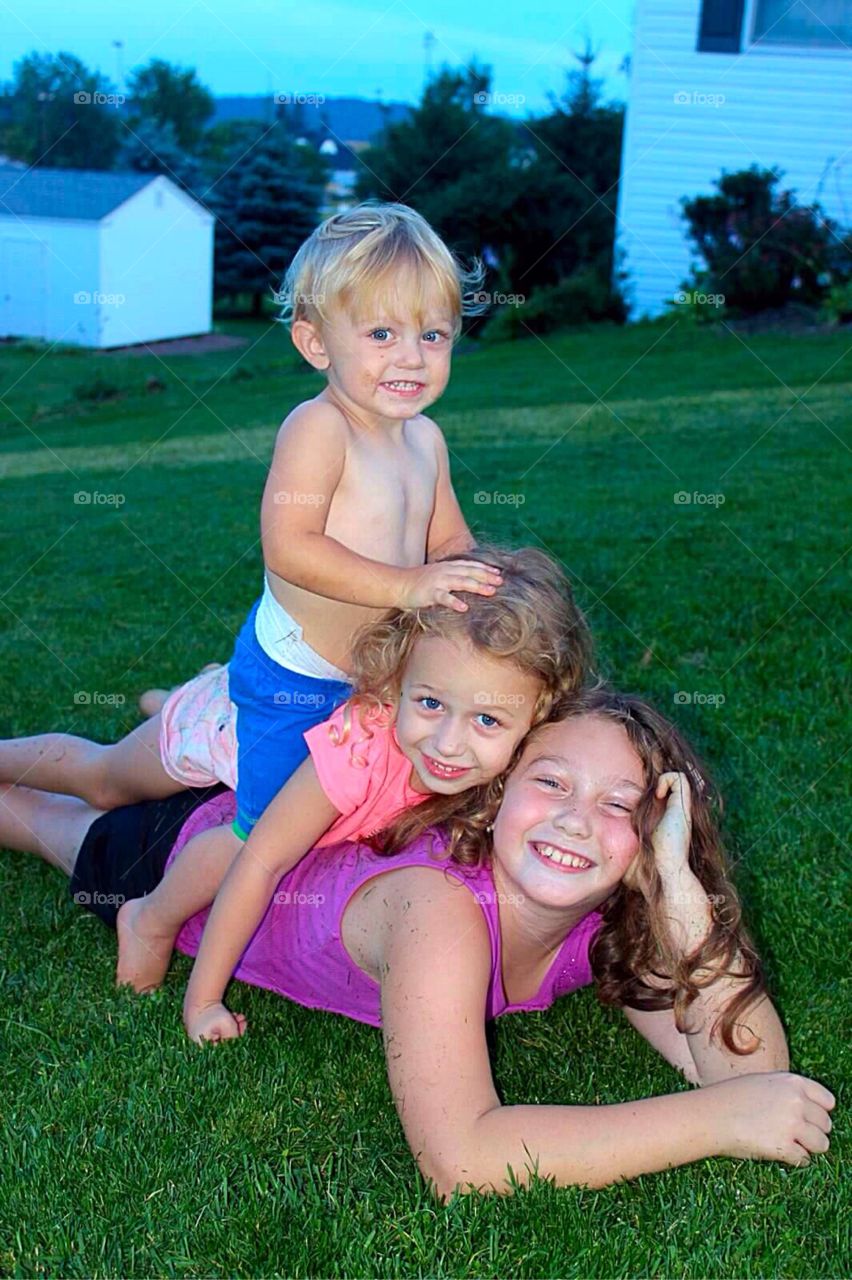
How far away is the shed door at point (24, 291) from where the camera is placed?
2595 cm

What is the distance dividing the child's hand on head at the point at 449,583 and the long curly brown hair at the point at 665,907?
27 centimetres

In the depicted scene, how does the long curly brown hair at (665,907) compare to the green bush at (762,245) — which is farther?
the green bush at (762,245)

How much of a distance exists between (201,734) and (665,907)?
1233mm

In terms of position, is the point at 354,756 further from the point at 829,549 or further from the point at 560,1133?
Result: the point at 829,549

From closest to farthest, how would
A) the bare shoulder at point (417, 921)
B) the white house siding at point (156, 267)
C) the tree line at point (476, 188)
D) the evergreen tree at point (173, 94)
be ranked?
the bare shoulder at point (417, 921), the tree line at point (476, 188), the white house siding at point (156, 267), the evergreen tree at point (173, 94)

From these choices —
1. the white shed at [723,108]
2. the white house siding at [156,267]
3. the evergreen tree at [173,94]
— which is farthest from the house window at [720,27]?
the evergreen tree at [173,94]

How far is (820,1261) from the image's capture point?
85.3 inches

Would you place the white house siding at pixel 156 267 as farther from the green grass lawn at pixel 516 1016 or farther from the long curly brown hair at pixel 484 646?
the long curly brown hair at pixel 484 646

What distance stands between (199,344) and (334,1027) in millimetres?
24012

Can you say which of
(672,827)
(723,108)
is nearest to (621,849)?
(672,827)

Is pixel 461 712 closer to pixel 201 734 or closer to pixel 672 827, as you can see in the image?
pixel 672 827

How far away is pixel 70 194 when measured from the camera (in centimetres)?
2745

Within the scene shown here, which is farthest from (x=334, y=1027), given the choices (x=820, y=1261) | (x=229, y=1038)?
(x=820, y=1261)

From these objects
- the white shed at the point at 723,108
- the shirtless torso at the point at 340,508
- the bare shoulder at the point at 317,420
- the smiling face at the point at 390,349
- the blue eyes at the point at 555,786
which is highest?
the smiling face at the point at 390,349
